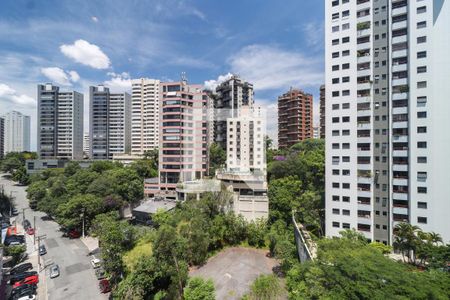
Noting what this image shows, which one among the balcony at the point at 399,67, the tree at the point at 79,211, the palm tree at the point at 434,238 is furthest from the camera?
the tree at the point at 79,211

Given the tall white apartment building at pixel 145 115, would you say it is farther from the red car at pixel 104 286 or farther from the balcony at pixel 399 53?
the balcony at pixel 399 53

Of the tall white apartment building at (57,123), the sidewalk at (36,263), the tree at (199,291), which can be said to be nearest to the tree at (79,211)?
the sidewalk at (36,263)

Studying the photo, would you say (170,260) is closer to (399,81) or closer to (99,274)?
(99,274)

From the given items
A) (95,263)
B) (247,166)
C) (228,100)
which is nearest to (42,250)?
(95,263)

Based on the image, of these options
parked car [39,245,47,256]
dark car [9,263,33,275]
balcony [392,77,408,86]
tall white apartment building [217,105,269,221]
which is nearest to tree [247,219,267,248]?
tall white apartment building [217,105,269,221]

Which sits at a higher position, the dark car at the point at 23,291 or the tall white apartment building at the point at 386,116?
the tall white apartment building at the point at 386,116

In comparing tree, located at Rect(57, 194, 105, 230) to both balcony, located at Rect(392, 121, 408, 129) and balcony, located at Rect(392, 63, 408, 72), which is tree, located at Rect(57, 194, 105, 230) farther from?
balcony, located at Rect(392, 63, 408, 72)
